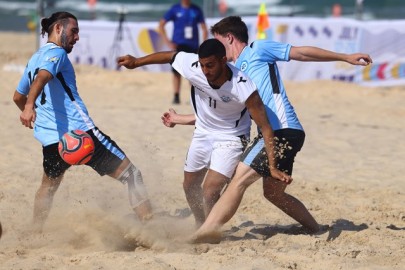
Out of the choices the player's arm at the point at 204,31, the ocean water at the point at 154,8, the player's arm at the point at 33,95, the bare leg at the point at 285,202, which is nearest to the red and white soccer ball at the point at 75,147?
the player's arm at the point at 33,95

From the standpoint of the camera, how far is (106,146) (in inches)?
222

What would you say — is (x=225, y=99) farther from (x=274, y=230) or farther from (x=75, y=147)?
(x=274, y=230)

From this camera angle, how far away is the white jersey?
5266mm

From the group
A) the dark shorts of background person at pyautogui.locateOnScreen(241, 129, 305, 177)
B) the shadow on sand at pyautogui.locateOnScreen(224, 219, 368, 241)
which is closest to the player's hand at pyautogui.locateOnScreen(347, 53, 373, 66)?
the dark shorts of background person at pyautogui.locateOnScreen(241, 129, 305, 177)

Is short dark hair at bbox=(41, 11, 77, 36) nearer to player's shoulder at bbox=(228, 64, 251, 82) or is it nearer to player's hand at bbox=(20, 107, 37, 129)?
player's hand at bbox=(20, 107, 37, 129)

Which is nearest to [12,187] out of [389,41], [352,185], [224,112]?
[224,112]

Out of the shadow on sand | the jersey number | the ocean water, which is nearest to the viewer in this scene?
the jersey number

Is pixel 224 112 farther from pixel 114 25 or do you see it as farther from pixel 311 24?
pixel 114 25

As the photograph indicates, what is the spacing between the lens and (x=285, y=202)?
19.3 feet

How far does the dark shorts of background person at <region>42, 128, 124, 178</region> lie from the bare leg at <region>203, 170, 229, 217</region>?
0.66 metres

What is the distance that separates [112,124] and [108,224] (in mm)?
5145

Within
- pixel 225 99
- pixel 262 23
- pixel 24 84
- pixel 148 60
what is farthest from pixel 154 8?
pixel 225 99

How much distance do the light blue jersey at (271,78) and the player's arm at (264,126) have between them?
255 millimetres

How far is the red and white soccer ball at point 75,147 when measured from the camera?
536 cm
